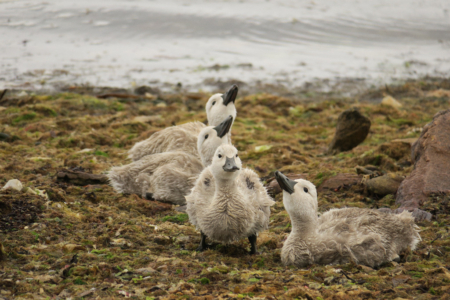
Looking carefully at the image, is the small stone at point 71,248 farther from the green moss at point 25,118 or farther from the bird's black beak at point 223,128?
the green moss at point 25,118

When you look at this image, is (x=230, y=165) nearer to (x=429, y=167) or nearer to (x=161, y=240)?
(x=161, y=240)

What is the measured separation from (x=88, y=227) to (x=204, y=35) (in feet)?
56.2

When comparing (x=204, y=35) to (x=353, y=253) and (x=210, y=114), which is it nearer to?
(x=210, y=114)

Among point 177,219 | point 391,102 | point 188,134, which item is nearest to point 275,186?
point 177,219

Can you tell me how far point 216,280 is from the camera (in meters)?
4.92

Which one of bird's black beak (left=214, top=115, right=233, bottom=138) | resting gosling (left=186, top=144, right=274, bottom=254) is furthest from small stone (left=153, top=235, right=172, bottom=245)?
bird's black beak (left=214, top=115, right=233, bottom=138)

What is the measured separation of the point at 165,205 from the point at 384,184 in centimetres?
338

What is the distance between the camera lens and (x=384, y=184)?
753cm

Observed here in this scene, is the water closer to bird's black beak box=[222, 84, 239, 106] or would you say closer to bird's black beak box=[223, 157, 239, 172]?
bird's black beak box=[222, 84, 239, 106]

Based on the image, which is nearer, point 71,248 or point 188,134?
point 71,248

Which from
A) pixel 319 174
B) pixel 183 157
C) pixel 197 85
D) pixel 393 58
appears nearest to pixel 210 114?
pixel 183 157

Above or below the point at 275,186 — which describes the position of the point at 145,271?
above

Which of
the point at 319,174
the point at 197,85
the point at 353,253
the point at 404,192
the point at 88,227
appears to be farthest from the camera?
the point at 197,85

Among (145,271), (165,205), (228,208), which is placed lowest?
(165,205)
